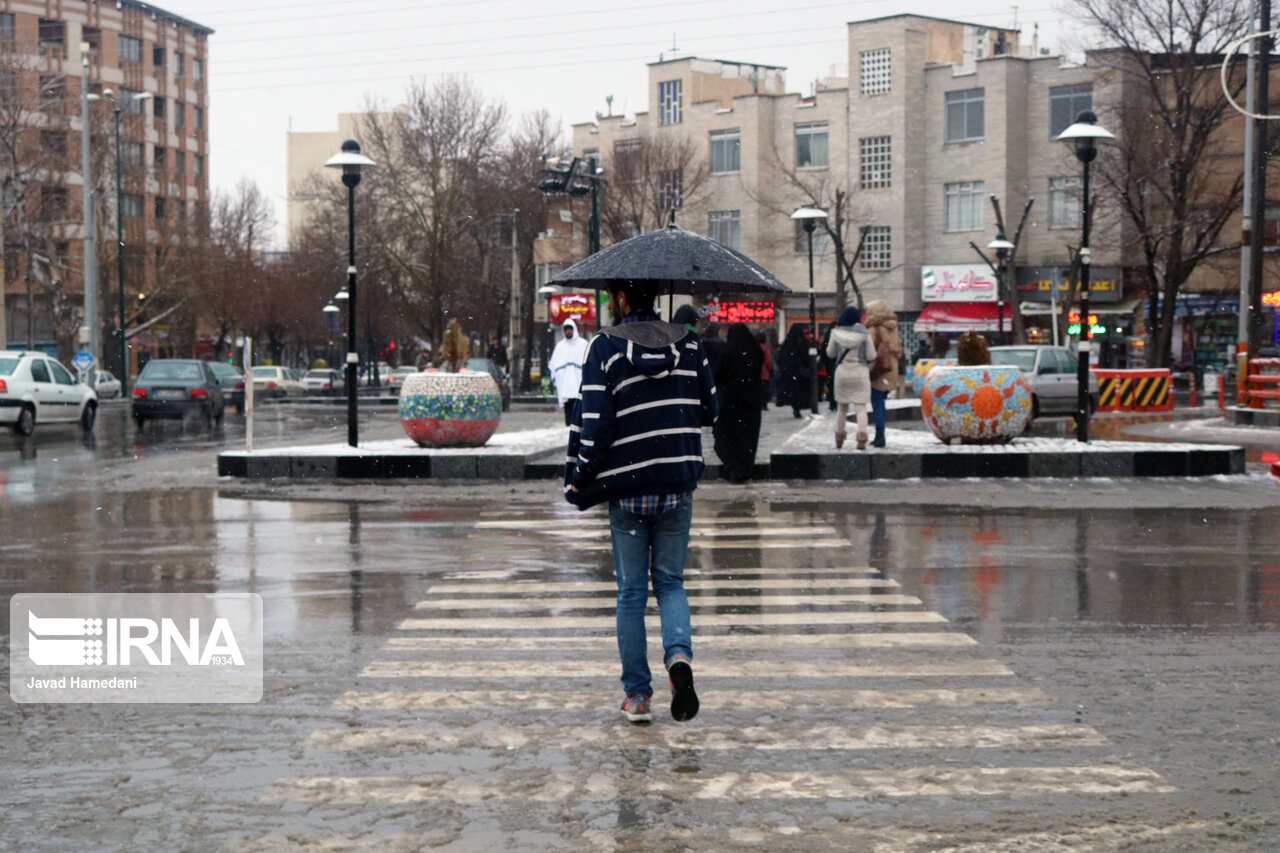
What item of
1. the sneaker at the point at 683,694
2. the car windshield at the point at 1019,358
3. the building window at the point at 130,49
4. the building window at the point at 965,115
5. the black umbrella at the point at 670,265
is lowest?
the sneaker at the point at 683,694

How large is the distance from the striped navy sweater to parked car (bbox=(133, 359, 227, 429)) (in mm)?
29501

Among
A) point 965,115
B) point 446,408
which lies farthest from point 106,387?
point 446,408

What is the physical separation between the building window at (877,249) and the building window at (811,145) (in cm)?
401

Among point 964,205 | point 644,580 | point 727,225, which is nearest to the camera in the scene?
point 644,580

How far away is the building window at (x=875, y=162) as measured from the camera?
2420 inches

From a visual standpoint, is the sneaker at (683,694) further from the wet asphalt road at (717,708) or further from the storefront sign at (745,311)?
the storefront sign at (745,311)

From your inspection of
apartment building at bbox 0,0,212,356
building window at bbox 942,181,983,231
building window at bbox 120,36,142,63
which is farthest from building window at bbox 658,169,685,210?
building window at bbox 120,36,142,63

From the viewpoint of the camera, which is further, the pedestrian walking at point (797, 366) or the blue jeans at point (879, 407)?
the pedestrian walking at point (797, 366)

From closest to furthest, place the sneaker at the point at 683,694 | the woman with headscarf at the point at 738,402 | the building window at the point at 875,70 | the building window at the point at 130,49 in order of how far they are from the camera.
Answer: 1. the sneaker at the point at 683,694
2. the woman with headscarf at the point at 738,402
3. the building window at the point at 875,70
4. the building window at the point at 130,49

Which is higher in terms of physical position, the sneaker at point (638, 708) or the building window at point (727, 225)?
the building window at point (727, 225)

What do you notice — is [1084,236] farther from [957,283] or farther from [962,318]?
[957,283]

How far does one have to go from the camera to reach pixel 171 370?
3572 centimetres

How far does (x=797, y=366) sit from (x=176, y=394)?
45.3 feet

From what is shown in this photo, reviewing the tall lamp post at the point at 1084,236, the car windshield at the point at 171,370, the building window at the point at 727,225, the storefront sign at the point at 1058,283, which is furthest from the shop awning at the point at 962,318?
the tall lamp post at the point at 1084,236
